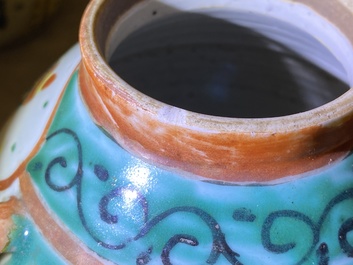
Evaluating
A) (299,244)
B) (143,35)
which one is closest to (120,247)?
(299,244)

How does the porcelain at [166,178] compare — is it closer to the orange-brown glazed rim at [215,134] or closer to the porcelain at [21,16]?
the orange-brown glazed rim at [215,134]

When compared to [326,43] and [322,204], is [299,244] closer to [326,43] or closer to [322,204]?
[322,204]

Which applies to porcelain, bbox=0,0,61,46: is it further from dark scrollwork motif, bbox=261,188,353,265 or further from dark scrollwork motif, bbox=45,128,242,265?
dark scrollwork motif, bbox=261,188,353,265

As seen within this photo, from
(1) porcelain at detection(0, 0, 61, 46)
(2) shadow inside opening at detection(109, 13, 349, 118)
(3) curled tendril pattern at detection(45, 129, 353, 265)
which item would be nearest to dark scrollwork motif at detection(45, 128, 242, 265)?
(3) curled tendril pattern at detection(45, 129, 353, 265)

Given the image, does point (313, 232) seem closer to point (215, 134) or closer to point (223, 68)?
point (215, 134)

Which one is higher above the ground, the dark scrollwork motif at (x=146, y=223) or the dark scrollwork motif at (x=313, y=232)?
the dark scrollwork motif at (x=313, y=232)

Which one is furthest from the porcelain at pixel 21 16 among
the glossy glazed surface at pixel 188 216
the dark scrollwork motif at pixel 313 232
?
the dark scrollwork motif at pixel 313 232

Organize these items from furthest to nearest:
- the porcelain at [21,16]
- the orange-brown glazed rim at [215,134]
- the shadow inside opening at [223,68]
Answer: the porcelain at [21,16]
the shadow inside opening at [223,68]
the orange-brown glazed rim at [215,134]
